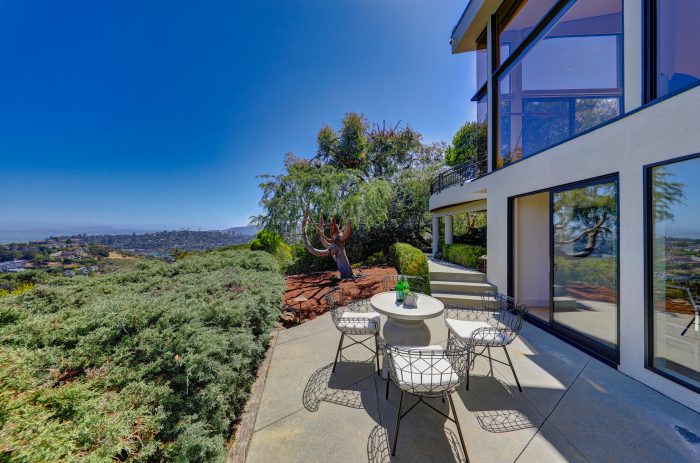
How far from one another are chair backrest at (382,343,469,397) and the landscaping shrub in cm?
160

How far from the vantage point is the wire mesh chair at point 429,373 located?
2197mm

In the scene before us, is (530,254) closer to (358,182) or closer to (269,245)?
(358,182)

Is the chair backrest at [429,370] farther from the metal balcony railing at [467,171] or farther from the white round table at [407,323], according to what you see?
the metal balcony railing at [467,171]

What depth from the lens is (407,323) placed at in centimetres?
329

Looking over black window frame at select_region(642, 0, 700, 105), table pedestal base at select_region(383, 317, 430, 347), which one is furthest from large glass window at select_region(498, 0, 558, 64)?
table pedestal base at select_region(383, 317, 430, 347)

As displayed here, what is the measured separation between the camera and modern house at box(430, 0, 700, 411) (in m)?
2.92

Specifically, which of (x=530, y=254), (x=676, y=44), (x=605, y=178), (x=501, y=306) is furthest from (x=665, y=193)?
(x=501, y=306)

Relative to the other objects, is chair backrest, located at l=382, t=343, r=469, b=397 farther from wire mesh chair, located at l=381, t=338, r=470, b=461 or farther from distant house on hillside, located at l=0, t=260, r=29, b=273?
distant house on hillside, located at l=0, t=260, r=29, b=273

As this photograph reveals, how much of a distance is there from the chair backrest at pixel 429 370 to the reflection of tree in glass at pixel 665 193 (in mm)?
3336

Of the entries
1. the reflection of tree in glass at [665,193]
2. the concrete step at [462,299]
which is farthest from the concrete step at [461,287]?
the reflection of tree in glass at [665,193]

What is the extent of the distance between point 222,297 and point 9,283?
17.6 ft

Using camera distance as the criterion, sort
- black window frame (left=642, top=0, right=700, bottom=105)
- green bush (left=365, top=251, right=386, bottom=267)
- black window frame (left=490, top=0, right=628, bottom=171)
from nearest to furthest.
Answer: black window frame (left=642, top=0, right=700, bottom=105)
black window frame (left=490, top=0, right=628, bottom=171)
green bush (left=365, top=251, right=386, bottom=267)

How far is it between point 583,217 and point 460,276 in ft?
10.6

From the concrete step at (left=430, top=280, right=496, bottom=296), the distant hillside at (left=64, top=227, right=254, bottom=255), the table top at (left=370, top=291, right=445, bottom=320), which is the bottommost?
the concrete step at (left=430, top=280, right=496, bottom=296)
